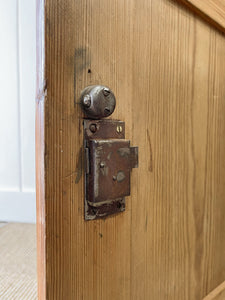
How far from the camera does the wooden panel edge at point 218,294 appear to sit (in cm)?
48

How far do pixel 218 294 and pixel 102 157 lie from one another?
474 mm

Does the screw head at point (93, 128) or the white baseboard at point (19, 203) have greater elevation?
the screw head at point (93, 128)

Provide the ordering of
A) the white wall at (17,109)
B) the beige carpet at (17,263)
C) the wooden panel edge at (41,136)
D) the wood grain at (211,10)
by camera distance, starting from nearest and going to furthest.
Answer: the wooden panel edge at (41,136) → the wood grain at (211,10) → the beige carpet at (17,263) → the white wall at (17,109)

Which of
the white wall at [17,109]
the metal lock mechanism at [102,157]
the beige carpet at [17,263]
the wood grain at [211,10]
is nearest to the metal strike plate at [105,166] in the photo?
the metal lock mechanism at [102,157]

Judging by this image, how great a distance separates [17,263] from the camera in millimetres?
986

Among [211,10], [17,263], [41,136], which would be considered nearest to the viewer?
[41,136]

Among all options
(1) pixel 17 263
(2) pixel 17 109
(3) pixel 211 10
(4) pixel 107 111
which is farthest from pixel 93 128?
(2) pixel 17 109

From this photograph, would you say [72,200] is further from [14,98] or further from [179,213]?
[14,98]

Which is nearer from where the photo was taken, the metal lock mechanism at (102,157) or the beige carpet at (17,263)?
the metal lock mechanism at (102,157)

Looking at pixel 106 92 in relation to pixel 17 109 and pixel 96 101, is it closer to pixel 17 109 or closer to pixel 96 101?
pixel 96 101

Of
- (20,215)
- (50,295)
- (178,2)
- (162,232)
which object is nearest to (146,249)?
(162,232)

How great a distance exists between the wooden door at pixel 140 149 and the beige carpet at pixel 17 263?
2.16ft

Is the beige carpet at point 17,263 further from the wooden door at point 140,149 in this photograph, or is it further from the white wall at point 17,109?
the wooden door at point 140,149

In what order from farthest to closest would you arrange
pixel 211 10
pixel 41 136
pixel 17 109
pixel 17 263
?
pixel 17 109 < pixel 17 263 < pixel 211 10 < pixel 41 136
